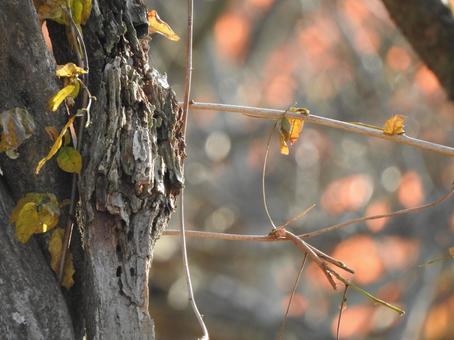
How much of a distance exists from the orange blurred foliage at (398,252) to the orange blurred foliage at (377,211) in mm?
161

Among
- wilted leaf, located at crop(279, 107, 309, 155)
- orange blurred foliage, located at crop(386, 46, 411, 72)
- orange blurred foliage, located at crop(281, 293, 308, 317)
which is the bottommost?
wilted leaf, located at crop(279, 107, 309, 155)

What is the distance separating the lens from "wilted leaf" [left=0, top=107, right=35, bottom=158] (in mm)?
1232

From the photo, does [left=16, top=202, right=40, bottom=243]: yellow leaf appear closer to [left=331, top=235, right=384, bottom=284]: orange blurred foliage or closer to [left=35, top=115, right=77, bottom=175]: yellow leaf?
[left=35, top=115, right=77, bottom=175]: yellow leaf

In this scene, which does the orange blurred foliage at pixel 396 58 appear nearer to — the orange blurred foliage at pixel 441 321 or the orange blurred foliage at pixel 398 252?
the orange blurred foliage at pixel 398 252

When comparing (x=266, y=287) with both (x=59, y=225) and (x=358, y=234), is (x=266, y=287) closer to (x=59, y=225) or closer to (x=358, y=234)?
(x=358, y=234)

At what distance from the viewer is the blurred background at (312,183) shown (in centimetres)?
587

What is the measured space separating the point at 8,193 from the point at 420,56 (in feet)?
4.68

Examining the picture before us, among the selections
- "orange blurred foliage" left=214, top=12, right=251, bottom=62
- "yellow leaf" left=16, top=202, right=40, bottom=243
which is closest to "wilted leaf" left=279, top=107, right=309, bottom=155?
"yellow leaf" left=16, top=202, right=40, bottom=243

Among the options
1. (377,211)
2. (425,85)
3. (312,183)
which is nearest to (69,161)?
(377,211)

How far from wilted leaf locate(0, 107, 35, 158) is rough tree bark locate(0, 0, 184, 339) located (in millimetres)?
25

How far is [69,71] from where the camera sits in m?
1.23

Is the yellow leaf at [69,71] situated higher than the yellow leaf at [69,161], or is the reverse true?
the yellow leaf at [69,71]

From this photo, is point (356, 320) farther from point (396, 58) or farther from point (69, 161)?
point (69, 161)

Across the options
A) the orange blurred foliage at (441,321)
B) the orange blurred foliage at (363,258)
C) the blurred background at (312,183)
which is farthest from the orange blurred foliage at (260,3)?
the orange blurred foliage at (441,321)
